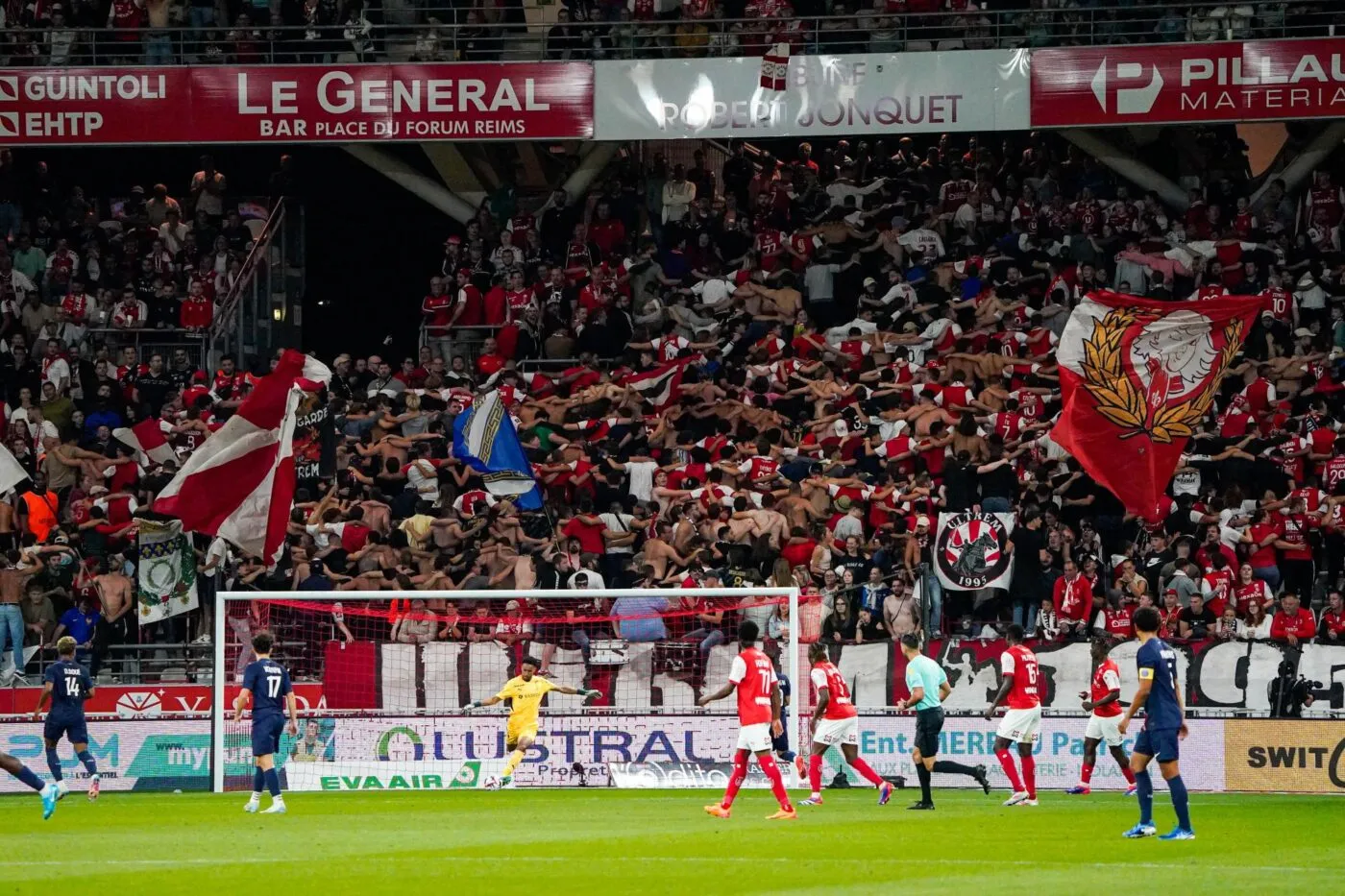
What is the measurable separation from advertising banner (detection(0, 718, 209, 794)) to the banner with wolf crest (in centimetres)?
898

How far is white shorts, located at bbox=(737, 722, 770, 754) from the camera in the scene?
699 inches

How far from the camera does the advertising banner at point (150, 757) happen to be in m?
23.7

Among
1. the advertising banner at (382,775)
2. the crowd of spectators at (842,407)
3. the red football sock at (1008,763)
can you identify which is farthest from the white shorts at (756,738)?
the advertising banner at (382,775)

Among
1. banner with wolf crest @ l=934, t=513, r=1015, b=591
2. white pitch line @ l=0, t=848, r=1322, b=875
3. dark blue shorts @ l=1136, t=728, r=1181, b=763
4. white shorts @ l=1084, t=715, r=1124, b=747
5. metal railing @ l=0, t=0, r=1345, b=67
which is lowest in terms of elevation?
white pitch line @ l=0, t=848, r=1322, b=875

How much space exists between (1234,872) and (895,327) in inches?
656

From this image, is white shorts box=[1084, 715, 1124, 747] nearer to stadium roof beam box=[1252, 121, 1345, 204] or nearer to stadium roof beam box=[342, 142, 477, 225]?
stadium roof beam box=[1252, 121, 1345, 204]

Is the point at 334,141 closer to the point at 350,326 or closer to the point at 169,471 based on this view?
the point at 350,326

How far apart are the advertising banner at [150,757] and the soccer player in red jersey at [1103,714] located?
1018cm

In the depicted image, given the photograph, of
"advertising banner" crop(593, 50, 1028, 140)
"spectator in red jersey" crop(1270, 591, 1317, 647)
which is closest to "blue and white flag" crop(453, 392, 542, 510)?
"advertising banner" crop(593, 50, 1028, 140)

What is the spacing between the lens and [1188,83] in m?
30.8

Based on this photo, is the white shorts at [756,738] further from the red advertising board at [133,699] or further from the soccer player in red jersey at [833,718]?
the red advertising board at [133,699]

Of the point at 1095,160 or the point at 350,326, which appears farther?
the point at 350,326

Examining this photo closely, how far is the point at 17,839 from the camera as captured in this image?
17.0m

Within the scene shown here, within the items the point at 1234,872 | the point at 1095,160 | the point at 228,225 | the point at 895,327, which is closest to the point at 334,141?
the point at 228,225
